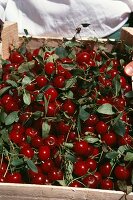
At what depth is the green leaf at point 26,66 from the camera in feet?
4.17

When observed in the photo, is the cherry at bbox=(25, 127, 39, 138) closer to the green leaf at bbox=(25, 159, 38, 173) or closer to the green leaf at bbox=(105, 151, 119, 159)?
the green leaf at bbox=(25, 159, 38, 173)

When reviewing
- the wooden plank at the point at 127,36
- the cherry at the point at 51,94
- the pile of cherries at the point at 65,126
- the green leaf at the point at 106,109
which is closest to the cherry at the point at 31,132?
the pile of cherries at the point at 65,126

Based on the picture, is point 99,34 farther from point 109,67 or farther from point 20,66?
point 20,66

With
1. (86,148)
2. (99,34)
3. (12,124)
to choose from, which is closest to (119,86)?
(86,148)

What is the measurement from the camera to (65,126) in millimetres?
1086

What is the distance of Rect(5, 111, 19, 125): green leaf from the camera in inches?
43.2

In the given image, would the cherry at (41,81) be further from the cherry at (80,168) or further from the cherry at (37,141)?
the cherry at (80,168)

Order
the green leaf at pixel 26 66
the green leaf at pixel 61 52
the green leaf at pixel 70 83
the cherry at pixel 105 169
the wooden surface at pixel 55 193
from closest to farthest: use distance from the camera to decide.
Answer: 1. the wooden surface at pixel 55 193
2. the cherry at pixel 105 169
3. the green leaf at pixel 70 83
4. the green leaf at pixel 26 66
5. the green leaf at pixel 61 52

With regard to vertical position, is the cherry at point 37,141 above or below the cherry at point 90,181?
above

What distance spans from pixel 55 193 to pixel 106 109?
0.30 m

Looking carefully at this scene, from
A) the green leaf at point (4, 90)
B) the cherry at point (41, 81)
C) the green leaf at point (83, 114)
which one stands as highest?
the cherry at point (41, 81)

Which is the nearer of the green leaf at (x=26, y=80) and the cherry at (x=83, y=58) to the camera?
the green leaf at (x=26, y=80)

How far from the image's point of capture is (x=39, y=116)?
1095mm

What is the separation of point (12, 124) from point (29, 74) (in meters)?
0.20
